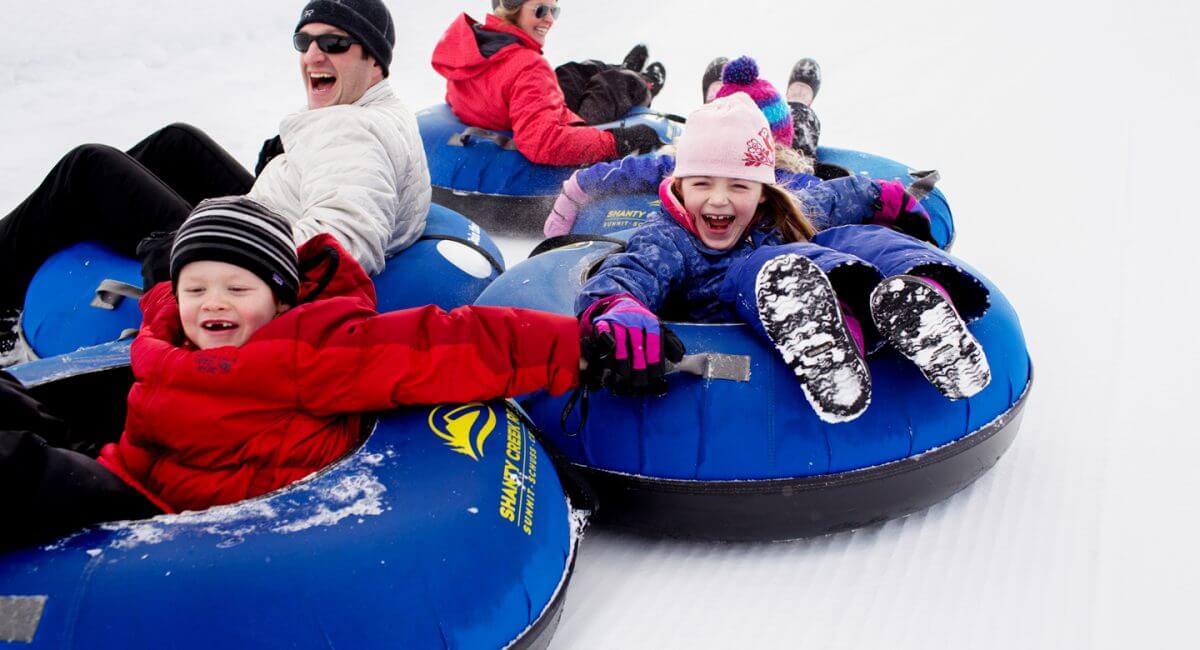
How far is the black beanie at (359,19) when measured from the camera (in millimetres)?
3039

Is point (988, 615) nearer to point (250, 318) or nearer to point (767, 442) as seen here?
point (767, 442)

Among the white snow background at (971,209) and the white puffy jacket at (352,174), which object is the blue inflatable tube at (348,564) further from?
the white puffy jacket at (352,174)

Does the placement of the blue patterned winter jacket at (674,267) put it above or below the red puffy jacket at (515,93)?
below

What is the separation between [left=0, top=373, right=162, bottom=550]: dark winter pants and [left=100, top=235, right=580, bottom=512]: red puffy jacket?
0.10 meters

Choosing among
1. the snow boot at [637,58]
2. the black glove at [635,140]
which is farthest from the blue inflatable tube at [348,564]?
the snow boot at [637,58]

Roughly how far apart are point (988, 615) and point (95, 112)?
6.02 meters

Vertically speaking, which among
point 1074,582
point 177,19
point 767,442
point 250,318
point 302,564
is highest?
point 177,19

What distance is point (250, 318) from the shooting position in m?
→ 2.05

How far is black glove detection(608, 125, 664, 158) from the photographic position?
4547mm

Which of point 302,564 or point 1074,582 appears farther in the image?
point 1074,582

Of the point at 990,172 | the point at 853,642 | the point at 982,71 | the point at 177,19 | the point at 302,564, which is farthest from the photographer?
the point at 177,19

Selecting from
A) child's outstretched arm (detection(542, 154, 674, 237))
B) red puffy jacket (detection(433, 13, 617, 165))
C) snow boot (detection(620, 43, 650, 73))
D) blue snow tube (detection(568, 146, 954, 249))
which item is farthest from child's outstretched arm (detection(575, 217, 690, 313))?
snow boot (detection(620, 43, 650, 73))

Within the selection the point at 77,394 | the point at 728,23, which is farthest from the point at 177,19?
the point at 77,394

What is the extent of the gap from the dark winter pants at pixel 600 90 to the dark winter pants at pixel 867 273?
2456mm
